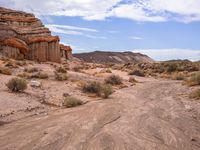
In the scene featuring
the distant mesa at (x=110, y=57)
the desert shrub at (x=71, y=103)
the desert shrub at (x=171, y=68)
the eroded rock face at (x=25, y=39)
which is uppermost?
the eroded rock face at (x=25, y=39)

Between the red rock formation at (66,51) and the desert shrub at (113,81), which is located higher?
the red rock formation at (66,51)

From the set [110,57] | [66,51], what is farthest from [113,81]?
[110,57]

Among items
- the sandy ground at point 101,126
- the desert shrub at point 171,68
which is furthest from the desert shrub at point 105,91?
the desert shrub at point 171,68

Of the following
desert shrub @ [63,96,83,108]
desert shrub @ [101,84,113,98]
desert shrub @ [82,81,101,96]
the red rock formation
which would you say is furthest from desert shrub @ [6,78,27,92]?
the red rock formation

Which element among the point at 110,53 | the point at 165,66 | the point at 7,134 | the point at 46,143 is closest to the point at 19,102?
the point at 7,134

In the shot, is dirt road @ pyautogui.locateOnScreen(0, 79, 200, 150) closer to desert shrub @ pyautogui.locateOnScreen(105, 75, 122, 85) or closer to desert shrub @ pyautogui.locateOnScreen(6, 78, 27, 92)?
desert shrub @ pyautogui.locateOnScreen(6, 78, 27, 92)

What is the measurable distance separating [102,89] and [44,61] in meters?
28.6

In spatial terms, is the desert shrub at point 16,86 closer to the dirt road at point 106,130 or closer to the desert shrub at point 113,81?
the dirt road at point 106,130

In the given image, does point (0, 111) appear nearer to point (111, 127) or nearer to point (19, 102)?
point (19, 102)

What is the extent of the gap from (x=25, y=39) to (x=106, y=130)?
3972 centimetres

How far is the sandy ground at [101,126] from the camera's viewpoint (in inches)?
414

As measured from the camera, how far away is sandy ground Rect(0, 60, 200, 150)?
34.5ft

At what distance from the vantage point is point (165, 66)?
55469mm

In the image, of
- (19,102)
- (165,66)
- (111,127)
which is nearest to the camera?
(111,127)
